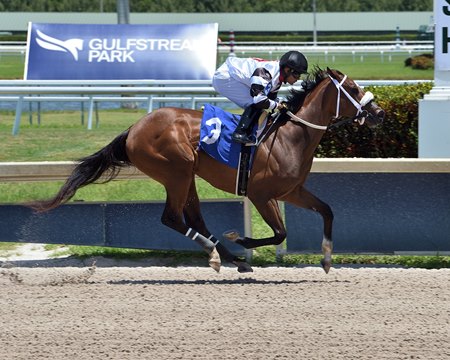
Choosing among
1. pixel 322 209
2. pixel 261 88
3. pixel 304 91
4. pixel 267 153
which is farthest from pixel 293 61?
pixel 322 209

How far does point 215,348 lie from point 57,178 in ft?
10.9

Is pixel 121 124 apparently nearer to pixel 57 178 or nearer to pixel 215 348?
pixel 57 178

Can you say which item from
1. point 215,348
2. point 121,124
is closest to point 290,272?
point 215,348

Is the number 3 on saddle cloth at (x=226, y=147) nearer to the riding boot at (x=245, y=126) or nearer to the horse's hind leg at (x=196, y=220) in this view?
the riding boot at (x=245, y=126)

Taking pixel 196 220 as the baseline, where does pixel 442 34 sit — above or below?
above

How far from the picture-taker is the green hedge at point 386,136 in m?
8.62

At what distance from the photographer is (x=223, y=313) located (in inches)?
235

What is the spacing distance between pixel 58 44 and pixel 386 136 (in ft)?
24.3

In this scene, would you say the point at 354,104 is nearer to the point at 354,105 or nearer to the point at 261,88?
the point at 354,105

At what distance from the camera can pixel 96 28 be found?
15.2 metres

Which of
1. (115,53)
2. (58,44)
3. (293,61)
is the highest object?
(58,44)

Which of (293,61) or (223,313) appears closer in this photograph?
(223,313)

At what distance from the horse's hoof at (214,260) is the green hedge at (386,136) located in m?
1.89

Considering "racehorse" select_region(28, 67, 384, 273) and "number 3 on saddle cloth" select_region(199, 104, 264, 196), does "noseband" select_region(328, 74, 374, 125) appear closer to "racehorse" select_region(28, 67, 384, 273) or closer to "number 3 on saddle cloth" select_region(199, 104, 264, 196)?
"racehorse" select_region(28, 67, 384, 273)
